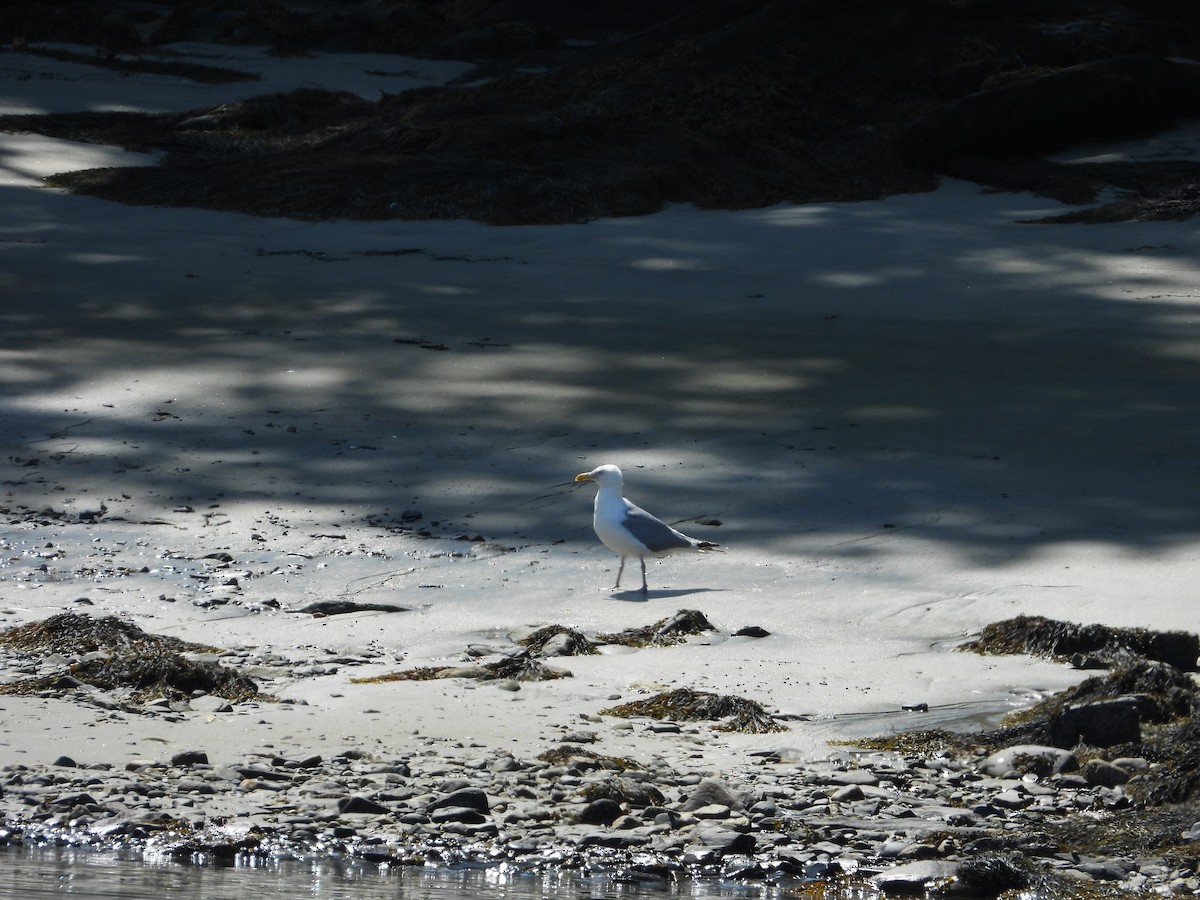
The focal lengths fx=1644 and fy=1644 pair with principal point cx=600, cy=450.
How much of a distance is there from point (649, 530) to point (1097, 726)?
2575 mm

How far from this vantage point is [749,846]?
14.0ft

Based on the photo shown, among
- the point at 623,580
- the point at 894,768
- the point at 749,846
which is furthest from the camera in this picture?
the point at 623,580

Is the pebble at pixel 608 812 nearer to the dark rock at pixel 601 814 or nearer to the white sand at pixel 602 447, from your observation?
the dark rock at pixel 601 814

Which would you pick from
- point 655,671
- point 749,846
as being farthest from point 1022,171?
point 749,846

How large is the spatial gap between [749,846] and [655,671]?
66.1 inches

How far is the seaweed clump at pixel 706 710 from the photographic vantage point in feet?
17.3

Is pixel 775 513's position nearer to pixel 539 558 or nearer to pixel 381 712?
pixel 539 558

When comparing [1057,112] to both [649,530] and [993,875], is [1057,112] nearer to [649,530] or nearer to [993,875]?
[649,530]

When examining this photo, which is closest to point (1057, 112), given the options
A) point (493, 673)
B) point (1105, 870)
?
point (493, 673)

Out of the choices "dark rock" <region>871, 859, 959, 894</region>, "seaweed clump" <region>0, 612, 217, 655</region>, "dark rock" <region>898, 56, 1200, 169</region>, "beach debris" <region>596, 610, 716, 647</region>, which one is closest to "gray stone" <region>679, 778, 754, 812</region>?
"dark rock" <region>871, 859, 959, 894</region>

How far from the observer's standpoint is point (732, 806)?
14.8 ft

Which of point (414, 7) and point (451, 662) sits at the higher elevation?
point (414, 7)

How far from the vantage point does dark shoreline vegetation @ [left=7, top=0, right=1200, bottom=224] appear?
17047 mm

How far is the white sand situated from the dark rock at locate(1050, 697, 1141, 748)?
470mm
